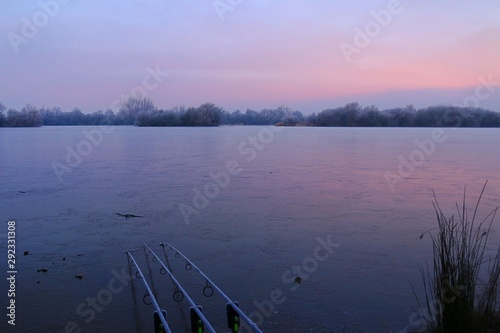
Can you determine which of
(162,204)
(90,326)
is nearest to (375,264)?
(90,326)

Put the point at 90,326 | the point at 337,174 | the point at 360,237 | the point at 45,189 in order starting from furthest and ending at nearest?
the point at 337,174, the point at 45,189, the point at 360,237, the point at 90,326

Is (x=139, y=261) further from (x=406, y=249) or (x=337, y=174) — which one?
(x=337, y=174)

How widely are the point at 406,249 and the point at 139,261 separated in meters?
3.98

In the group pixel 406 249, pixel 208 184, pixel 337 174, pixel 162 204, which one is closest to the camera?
pixel 406 249

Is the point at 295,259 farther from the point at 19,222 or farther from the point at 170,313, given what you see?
the point at 19,222

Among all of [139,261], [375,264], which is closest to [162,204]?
[139,261]

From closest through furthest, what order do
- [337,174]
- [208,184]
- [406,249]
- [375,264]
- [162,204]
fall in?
[375,264], [406,249], [162,204], [208,184], [337,174]

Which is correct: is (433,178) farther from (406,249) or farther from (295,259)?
(295,259)

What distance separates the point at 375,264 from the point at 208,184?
7626 mm

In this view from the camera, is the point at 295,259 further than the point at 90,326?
Yes

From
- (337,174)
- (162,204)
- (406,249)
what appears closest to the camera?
(406,249)

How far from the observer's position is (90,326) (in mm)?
4184

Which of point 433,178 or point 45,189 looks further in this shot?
point 433,178

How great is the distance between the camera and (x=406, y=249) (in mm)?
6398
